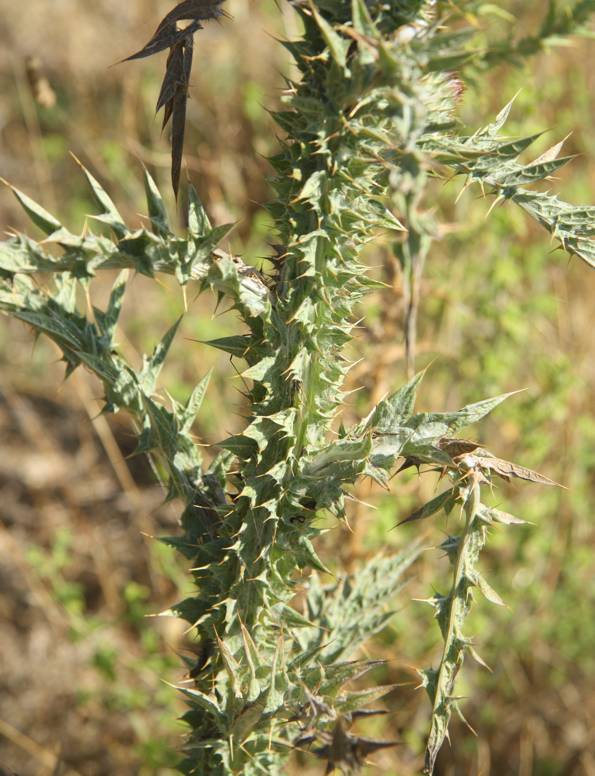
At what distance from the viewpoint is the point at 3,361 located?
4477mm

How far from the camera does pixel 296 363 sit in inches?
57.6

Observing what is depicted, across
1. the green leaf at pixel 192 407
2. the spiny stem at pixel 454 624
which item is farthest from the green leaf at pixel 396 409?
the green leaf at pixel 192 407

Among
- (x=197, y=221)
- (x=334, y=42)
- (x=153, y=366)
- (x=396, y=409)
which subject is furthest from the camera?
(x=153, y=366)

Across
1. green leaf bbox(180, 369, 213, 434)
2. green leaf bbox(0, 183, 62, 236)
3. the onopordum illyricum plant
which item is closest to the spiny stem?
the onopordum illyricum plant

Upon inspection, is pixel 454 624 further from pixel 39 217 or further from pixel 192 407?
pixel 39 217

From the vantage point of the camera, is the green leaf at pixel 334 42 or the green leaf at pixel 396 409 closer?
the green leaf at pixel 334 42

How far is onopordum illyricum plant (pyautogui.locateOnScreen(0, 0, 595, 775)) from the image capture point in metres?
1.36

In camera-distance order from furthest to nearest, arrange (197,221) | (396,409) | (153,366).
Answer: (153,366)
(396,409)
(197,221)

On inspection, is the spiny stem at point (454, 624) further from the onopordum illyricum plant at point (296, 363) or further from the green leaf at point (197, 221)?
the green leaf at point (197, 221)

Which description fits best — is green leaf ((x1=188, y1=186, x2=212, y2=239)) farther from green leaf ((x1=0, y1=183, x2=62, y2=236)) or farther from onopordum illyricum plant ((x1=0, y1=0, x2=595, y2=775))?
green leaf ((x1=0, y1=183, x2=62, y2=236))

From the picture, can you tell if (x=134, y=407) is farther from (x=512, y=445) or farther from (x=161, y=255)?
(x=512, y=445)

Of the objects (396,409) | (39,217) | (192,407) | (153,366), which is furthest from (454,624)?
(39,217)

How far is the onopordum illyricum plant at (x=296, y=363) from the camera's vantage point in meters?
1.36

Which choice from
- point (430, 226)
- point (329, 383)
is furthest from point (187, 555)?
point (430, 226)
